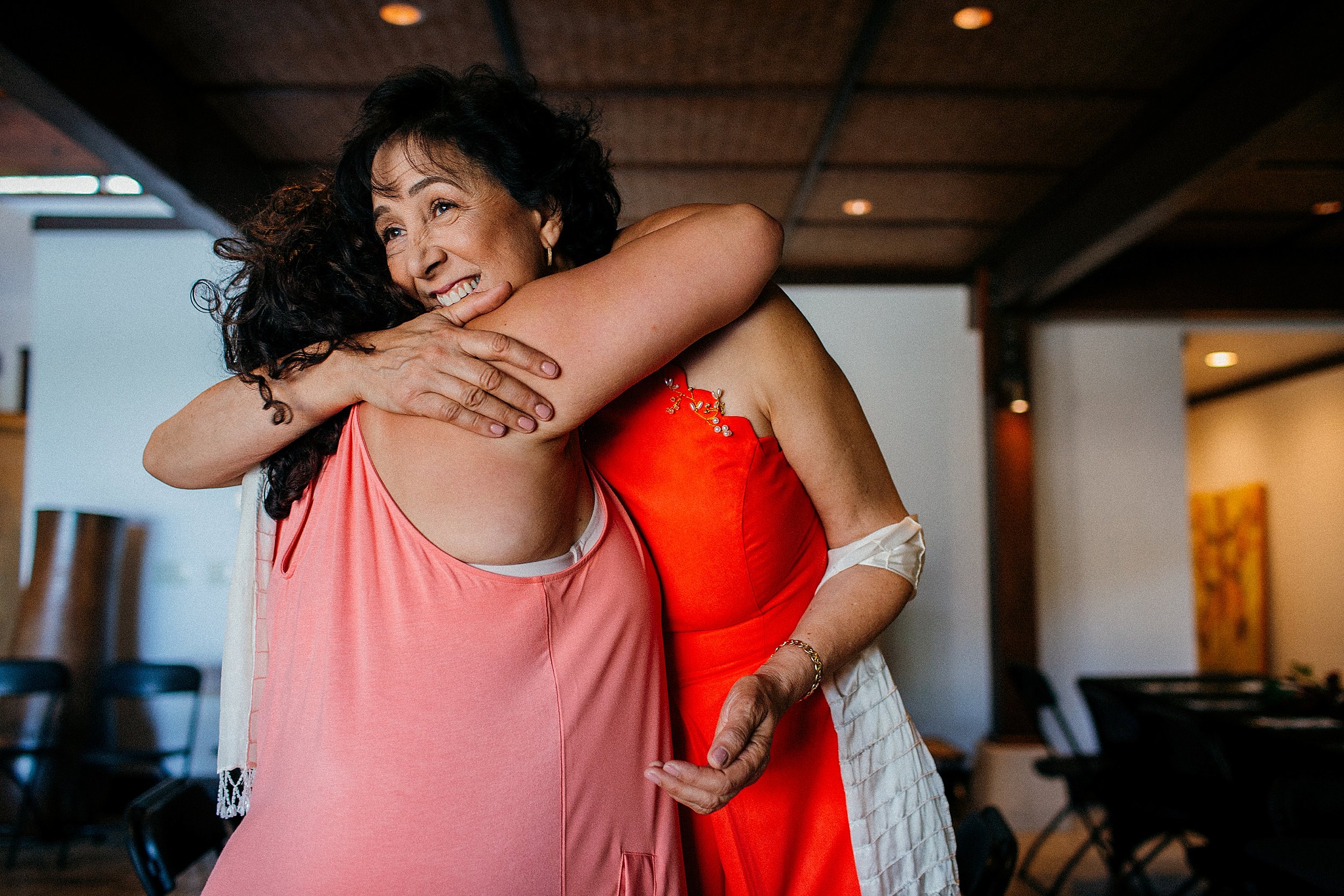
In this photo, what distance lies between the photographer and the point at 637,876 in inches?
38.4

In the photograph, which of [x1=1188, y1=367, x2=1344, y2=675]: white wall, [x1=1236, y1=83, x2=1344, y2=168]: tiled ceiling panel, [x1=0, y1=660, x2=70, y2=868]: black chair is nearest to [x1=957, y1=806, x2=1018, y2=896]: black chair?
[x1=1236, y1=83, x2=1344, y2=168]: tiled ceiling panel

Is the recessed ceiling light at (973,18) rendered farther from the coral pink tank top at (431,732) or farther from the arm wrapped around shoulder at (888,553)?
the coral pink tank top at (431,732)

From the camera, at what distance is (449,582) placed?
0.91 m

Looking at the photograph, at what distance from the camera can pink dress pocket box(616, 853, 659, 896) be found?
3.15 ft

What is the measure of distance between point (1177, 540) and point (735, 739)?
240 inches

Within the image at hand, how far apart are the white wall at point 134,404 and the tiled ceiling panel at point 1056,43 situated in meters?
4.40

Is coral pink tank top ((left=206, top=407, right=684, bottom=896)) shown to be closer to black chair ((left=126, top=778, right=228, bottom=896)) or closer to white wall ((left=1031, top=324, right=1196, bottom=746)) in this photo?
black chair ((left=126, top=778, right=228, bottom=896))

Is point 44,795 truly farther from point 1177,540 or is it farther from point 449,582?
point 1177,540

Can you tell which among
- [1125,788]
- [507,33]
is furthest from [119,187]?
[1125,788]

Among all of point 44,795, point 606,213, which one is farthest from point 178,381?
point 606,213

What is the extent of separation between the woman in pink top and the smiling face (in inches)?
3.3

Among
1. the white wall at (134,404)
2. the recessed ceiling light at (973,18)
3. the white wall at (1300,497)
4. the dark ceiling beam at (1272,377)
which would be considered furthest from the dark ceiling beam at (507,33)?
the white wall at (1300,497)

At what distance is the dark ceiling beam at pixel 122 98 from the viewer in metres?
2.80

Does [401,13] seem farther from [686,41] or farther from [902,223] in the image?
[902,223]
